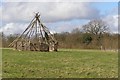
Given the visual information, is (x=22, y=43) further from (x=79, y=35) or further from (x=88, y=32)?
(x=88, y=32)

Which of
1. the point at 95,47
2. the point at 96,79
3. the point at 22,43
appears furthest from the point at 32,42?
the point at 96,79

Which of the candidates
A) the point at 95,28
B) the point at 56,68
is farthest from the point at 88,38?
the point at 56,68

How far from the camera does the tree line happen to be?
77750 millimetres

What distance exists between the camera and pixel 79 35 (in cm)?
9238

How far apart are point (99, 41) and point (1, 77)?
79203mm

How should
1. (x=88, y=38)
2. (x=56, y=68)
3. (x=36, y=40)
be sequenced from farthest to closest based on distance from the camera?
(x=88, y=38) → (x=36, y=40) → (x=56, y=68)

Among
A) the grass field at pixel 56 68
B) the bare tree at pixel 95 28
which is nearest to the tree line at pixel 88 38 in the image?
the bare tree at pixel 95 28

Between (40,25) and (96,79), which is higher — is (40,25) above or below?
above

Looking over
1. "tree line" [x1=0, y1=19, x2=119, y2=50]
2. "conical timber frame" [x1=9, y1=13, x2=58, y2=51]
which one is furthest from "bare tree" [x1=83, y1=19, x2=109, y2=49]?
"conical timber frame" [x1=9, y1=13, x2=58, y2=51]

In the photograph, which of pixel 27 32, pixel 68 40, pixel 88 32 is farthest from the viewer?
pixel 88 32

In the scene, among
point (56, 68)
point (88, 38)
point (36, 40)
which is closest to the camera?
point (56, 68)

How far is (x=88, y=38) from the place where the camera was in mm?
89000

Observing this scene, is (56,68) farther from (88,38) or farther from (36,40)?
(88,38)

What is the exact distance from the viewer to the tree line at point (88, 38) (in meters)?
77.8
